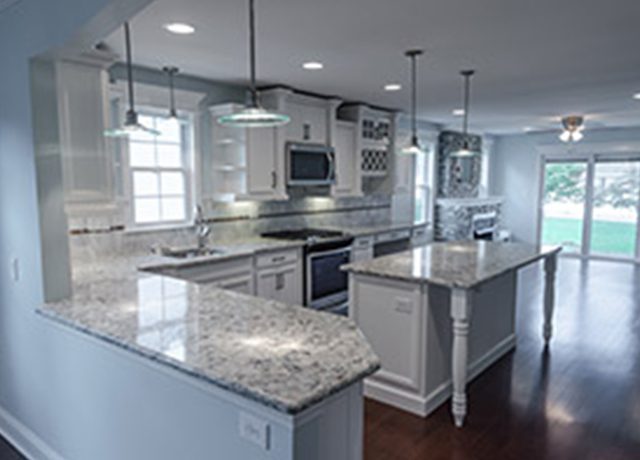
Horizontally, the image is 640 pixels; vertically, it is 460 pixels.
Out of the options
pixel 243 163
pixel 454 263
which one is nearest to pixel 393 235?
pixel 243 163

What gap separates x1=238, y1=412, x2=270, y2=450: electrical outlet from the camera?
1.36 m

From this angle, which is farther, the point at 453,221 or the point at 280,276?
the point at 453,221

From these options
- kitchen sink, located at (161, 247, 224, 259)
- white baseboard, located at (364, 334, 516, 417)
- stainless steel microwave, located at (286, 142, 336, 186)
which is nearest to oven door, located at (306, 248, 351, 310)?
stainless steel microwave, located at (286, 142, 336, 186)

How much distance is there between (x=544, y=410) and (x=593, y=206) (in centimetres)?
720

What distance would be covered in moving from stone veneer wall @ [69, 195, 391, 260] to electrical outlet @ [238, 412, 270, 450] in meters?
2.05

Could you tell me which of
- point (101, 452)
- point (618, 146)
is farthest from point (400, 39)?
point (618, 146)

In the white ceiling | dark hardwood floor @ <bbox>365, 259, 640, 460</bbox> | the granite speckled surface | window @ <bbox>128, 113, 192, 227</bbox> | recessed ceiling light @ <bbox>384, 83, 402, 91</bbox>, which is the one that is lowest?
dark hardwood floor @ <bbox>365, 259, 640, 460</bbox>

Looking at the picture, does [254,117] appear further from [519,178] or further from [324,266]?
[519,178]

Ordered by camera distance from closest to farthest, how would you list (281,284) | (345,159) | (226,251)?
(226,251) < (281,284) < (345,159)

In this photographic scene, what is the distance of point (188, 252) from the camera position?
13.6 ft

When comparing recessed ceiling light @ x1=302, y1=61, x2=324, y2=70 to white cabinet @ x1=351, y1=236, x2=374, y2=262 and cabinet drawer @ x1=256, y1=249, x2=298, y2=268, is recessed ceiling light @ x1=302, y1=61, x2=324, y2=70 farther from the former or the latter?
white cabinet @ x1=351, y1=236, x2=374, y2=262

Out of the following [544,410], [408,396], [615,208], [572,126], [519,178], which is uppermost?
[572,126]

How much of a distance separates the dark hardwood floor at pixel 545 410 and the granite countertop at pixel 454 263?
3.08 ft

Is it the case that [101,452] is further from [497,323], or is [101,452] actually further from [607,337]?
[607,337]
